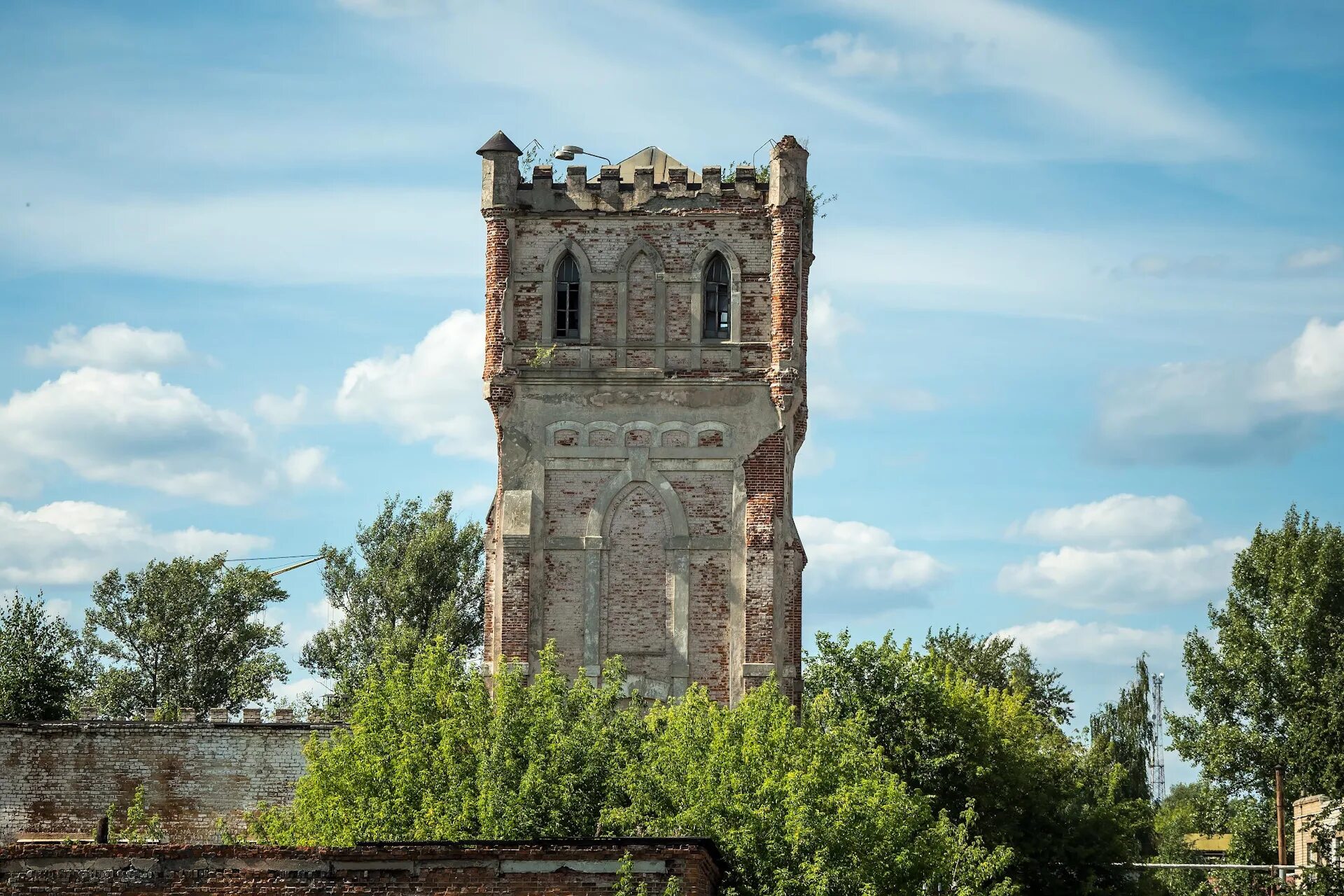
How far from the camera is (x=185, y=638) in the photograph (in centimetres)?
6719

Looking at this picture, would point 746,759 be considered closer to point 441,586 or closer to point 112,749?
point 112,749

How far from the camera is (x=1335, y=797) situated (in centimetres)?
5044

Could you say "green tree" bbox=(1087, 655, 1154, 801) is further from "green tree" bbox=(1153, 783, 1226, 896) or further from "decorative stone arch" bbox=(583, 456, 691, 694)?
"decorative stone arch" bbox=(583, 456, 691, 694)

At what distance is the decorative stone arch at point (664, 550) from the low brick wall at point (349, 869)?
54.7ft

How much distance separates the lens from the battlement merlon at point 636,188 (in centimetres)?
4341

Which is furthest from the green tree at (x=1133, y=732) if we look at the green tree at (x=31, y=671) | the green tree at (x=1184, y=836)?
the green tree at (x=31, y=671)

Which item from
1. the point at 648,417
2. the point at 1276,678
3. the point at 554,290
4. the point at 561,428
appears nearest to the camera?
the point at 648,417

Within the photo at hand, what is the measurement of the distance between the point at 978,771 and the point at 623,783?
1249cm

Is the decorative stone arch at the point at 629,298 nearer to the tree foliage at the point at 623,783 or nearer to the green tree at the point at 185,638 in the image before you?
the tree foliage at the point at 623,783

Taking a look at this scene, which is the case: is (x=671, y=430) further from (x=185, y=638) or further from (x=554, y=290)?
(x=185, y=638)

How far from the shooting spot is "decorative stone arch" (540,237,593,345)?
4303cm

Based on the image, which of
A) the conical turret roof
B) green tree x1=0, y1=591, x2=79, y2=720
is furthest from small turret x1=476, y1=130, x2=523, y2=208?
green tree x1=0, y1=591, x2=79, y2=720

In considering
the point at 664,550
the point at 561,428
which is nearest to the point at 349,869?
the point at 664,550

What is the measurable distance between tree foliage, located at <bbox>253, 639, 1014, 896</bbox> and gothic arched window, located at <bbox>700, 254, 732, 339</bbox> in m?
8.51
